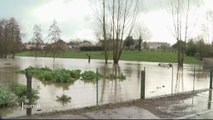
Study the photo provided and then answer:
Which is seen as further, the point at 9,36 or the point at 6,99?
the point at 9,36

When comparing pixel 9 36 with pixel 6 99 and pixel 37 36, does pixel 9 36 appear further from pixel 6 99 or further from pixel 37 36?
pixel 6 99

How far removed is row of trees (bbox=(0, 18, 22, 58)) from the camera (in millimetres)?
71625

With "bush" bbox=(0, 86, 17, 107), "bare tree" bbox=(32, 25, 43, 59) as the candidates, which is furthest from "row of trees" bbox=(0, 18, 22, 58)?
"bush" bbox=(0, 86, 17, 107)

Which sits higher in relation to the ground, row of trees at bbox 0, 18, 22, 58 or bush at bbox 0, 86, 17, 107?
row of trees at bbox 0, 18, 22, 58

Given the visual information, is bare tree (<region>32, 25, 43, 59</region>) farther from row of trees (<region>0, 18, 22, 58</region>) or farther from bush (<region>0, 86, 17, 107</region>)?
bush (<region>0, 86, 17, 107</region>)

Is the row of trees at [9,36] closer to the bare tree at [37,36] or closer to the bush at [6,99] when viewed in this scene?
the bare tree at [37,36]

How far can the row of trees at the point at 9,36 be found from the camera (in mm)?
71625

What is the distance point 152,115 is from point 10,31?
68154 millimetres

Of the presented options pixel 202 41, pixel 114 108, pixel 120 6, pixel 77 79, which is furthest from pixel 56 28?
pixel 114 108

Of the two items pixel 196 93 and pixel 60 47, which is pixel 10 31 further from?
pixel 196 93

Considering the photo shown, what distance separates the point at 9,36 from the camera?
73625mm

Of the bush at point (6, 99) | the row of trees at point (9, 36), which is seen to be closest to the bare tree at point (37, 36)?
the row of trees at point (9, 36)

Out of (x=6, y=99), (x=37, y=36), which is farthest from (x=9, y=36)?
(x=6, y=99)

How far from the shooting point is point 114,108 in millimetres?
11141
